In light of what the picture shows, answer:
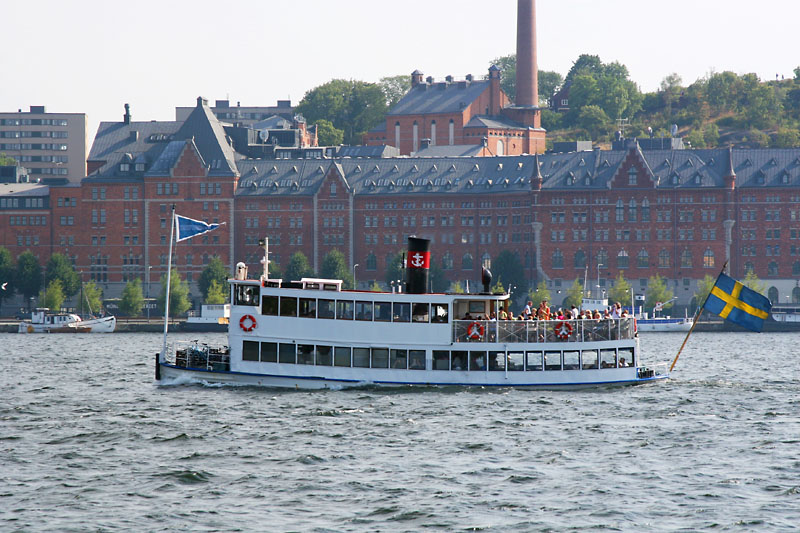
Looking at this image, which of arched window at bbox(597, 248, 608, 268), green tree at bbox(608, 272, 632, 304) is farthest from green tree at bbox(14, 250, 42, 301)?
green tree at bbox(608, 272, 632, 304)

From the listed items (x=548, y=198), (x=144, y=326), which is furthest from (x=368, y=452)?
(x=548, y=198)

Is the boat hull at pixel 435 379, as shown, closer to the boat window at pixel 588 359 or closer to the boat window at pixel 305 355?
the boat window at pixel 588 359

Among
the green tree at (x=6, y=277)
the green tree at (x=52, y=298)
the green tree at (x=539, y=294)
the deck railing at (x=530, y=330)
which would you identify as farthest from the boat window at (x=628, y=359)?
the green tree at (x=6, y=277)

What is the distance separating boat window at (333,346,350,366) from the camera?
189 feet

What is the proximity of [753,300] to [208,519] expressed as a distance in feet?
97.8

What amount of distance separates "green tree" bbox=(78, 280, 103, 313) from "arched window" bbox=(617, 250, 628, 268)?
185ft

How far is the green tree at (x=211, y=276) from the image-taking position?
6122 inches

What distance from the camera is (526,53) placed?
178 metres

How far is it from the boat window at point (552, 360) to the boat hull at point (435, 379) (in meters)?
0.24

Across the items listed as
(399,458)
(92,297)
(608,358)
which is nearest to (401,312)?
(608,358)

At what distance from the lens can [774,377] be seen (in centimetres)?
7300

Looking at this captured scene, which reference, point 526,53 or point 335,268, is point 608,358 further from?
point 526,53

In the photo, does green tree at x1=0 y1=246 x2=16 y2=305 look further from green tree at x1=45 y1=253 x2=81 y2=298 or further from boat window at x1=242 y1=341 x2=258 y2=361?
boat window at x1=242 y1=341 x2=258 y2=361

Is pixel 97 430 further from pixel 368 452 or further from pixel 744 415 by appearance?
pixel 744 415
